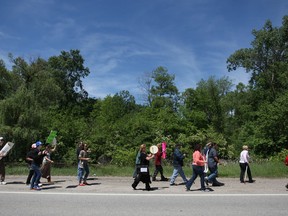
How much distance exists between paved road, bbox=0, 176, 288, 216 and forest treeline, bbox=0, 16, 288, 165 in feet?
38.7

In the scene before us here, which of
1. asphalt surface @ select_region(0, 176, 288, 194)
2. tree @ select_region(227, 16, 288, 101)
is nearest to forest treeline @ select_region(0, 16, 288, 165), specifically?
tree @ select_region(227, 16, 288, 101)

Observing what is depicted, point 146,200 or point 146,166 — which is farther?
point 146,166

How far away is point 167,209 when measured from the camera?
8656mm

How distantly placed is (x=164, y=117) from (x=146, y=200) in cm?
2826

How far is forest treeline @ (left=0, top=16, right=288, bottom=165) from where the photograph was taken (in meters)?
26.8

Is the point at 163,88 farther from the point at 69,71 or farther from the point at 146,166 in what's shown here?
the point at 146,166

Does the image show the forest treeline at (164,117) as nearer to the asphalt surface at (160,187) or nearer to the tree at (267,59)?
the tree at (267,59)

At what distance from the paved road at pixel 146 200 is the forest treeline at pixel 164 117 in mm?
11811

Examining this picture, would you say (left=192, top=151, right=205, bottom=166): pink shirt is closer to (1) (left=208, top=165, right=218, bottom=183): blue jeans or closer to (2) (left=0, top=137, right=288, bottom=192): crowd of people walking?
(2) (left=0, top=137, right=288, bottom=192): crowd of people walking

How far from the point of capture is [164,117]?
38.2m

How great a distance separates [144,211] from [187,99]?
150 ft

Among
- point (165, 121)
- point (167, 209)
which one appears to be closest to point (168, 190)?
point (167, 209)

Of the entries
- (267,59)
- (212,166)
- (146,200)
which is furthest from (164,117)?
(146,200)

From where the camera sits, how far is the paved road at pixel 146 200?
8383 mm
